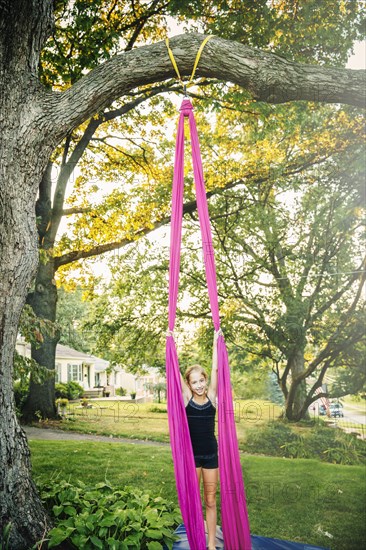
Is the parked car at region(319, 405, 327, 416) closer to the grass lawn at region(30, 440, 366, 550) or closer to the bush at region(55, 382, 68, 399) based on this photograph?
the grass lawn at region(30, 440, 366, 550)

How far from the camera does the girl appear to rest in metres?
2.29

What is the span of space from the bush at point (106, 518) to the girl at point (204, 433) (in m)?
0.30

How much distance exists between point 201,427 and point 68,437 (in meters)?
1.61

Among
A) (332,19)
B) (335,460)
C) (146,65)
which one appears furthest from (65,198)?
(335,460)

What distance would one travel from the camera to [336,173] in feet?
13.1

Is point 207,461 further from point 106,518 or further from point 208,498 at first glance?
point 106,518

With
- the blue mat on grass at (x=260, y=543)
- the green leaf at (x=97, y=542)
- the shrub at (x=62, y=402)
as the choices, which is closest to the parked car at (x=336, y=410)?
the blue mat on grass at (x=260, y=543)

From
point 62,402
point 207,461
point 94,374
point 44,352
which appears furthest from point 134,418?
point 207,461

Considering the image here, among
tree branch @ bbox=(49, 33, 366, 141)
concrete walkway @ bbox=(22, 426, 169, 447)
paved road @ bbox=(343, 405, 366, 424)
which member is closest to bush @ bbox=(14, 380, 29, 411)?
concrete walkway @ bbox=(22, 426, 169, 447)

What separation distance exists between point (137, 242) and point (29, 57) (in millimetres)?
1871

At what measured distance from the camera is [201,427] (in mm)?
2303

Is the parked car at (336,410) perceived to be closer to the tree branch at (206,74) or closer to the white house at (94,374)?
the white house at (94,374)

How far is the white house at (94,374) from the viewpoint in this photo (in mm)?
3615

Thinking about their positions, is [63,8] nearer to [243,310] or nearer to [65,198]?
Answer: [65,198]
